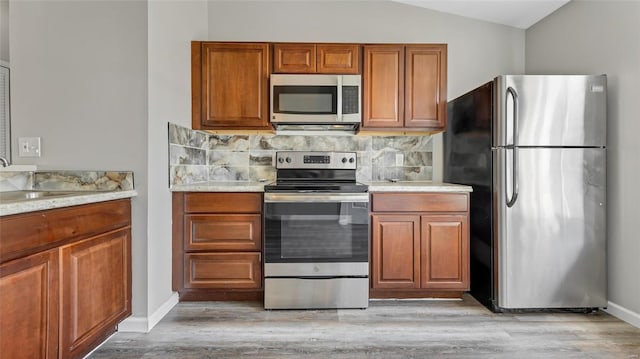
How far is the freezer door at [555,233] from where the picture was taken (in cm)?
237

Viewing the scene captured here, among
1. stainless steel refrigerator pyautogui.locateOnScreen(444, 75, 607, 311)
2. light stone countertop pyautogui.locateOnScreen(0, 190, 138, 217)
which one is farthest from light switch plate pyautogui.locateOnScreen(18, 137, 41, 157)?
stainless steel refrigerator pyautogui.locateOnScreen(444, 75, 607, 311)

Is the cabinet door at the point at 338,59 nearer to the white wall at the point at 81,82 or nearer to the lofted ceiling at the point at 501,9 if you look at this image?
the lofted ceiling at the point at 501,9

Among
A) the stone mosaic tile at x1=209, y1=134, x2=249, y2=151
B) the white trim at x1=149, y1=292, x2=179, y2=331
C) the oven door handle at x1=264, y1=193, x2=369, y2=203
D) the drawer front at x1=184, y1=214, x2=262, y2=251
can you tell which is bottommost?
the white trim at x1=149, y1=292, x2=179, y2=331

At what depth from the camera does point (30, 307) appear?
1369 mm

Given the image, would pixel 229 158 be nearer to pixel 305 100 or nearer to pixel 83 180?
pixel 305 100

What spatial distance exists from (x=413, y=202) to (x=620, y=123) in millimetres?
1442

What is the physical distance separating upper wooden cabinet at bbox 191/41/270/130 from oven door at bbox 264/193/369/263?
0.83 meters

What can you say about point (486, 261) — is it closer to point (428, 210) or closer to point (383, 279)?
point (428, 210)

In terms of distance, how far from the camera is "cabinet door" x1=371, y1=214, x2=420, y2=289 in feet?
8.50

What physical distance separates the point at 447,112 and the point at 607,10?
122 centimetres

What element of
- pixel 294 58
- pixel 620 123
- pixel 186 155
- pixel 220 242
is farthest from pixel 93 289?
pixel 620 123

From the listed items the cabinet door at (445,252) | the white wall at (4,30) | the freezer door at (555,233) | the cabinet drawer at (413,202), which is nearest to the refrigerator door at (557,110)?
the freezer door at (555,233)

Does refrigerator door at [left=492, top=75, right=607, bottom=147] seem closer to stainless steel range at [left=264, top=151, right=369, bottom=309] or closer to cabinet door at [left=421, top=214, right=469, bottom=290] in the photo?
cabinet door at [left=421, top=214, right=469, bottom=290]

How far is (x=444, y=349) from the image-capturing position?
1945 millimetres
